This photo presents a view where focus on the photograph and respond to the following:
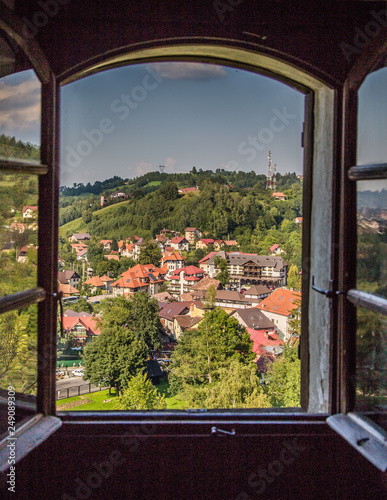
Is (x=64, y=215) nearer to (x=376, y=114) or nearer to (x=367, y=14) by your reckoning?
(x=376, y=114)

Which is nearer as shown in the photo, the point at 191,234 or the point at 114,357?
the point at 114,357

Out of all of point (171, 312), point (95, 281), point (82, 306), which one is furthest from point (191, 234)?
point (82, 306)

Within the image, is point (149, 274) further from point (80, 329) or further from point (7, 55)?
point (7, 55)

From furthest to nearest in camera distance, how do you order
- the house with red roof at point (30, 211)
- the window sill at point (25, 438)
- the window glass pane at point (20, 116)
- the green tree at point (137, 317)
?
the green tree at point (137, 317), the house with red roof at point (30, 211), the window glass pane at point (20, 116), the window sill at point (25, 438)

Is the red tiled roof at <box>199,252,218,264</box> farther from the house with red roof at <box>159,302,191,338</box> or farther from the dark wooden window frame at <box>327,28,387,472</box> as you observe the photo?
the dark wooden window frame at <box>327,28,387,472</box>

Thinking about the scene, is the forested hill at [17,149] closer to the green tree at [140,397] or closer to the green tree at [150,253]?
the green tree at [150,253]

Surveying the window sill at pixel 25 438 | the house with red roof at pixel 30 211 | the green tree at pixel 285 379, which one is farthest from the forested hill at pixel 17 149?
the green tree at pixel 285 379

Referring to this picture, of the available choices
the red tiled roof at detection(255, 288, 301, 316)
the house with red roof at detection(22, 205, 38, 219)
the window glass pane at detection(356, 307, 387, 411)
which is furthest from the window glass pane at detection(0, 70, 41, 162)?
the window glass pane at detection(356, 307, 387, 411)

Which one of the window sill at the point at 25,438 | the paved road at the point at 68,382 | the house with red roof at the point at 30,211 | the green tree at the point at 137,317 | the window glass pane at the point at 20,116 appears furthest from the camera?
the green tree at the point at 137,317
